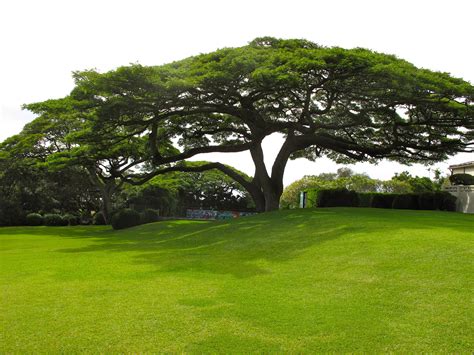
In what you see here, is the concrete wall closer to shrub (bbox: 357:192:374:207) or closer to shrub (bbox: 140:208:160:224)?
shrub (bbox: 357:192:374:207)

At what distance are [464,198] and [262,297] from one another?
2158cm

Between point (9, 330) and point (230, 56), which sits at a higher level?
point (230, 56)

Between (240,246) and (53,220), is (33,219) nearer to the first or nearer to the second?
(53,220)

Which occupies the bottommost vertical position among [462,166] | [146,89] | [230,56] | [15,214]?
[15,214]

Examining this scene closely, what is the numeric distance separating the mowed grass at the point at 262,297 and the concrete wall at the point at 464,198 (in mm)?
12887

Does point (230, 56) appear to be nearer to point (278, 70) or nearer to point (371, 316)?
point (278, 70)

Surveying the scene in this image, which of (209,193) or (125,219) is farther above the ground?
(209,193)

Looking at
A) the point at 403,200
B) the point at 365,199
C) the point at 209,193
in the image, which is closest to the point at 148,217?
the point at 365,199

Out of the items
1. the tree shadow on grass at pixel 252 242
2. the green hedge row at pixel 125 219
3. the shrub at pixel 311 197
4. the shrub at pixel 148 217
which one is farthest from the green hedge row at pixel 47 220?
the shrub at pixel 311 197

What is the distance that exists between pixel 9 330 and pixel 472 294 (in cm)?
724

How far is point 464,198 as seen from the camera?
24859 millimetres

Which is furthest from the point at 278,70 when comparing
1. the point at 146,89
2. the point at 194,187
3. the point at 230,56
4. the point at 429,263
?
the point at 194,187

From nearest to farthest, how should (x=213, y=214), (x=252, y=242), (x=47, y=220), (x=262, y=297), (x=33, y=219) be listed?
(x=262, y=297) → (x=252, y=242) → (x=33, y=219) → (x=47, y=220) → (x=213, y=214)

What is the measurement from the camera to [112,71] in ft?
64.8
